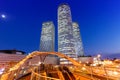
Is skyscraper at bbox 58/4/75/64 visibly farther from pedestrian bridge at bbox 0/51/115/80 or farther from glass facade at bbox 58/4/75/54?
pedestrian bridge at bbox 0/51/115/80

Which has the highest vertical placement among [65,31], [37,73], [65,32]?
[65,31]

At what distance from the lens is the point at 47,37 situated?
103 metres

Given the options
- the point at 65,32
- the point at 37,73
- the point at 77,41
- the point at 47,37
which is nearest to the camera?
the point at 37,73

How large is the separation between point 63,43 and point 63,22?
13.6 m

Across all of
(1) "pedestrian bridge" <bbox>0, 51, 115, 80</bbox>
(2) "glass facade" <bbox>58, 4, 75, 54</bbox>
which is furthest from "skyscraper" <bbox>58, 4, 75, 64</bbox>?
(1) "pedestrian bridge" <bbox>0, 51, 115, 80</bbox>

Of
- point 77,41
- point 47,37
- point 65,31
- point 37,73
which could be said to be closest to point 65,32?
point 65,31

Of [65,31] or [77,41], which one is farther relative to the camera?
[77,41]

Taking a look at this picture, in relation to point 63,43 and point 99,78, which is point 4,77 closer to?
point 99,78

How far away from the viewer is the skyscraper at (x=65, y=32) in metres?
84.1

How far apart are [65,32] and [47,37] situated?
71.2 ft

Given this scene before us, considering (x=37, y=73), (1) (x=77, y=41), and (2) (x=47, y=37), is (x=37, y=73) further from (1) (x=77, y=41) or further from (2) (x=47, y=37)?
(1) (x=77, y=41)

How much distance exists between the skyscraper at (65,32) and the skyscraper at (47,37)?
14270 mm

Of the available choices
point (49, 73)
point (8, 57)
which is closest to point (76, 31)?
point (8, 57)

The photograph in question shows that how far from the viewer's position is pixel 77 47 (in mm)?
100875
